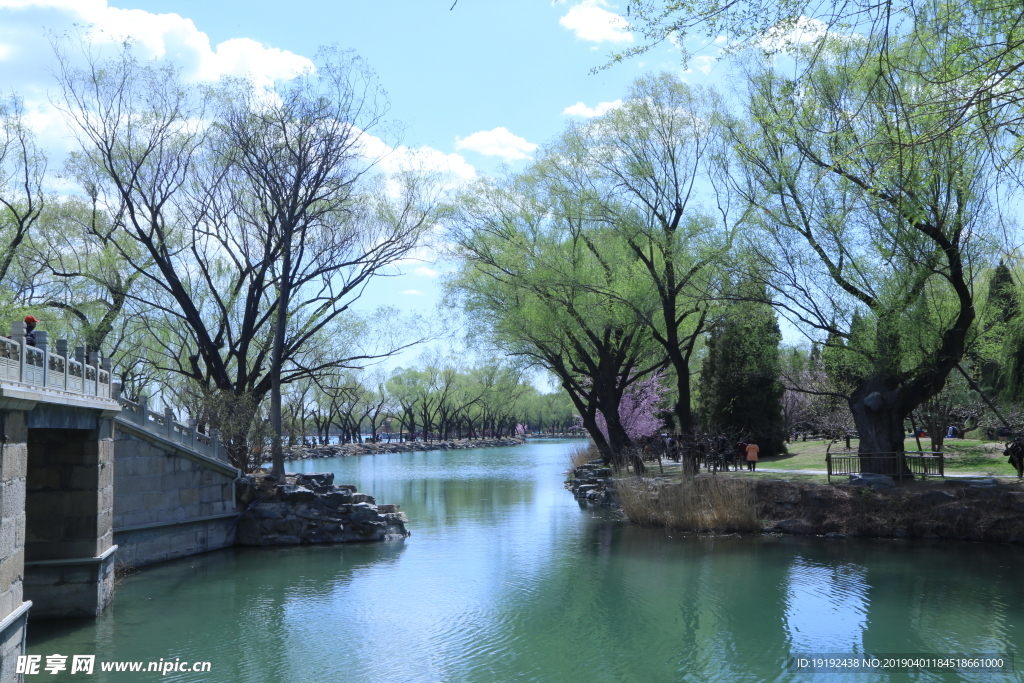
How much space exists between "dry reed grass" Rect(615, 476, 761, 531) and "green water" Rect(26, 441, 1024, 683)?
720mm

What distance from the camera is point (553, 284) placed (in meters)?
25.2

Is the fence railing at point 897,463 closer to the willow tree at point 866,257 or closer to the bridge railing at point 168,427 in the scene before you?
the willow tree at point 866,257

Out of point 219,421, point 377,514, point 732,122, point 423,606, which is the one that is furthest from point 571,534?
point 732,122

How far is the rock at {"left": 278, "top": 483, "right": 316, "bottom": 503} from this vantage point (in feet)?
66.2

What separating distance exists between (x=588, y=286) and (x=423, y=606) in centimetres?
1318

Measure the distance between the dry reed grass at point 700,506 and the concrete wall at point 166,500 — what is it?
1047 centimetres

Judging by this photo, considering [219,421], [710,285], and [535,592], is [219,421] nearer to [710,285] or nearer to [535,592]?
[535,592]

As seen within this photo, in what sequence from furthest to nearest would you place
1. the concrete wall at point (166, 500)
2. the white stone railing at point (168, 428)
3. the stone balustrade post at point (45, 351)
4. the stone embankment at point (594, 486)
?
the stone embankment at point (594, 486), the white stone railing at point (168, 428), the concrete wall at point (166, 500), the stone balustrade post at point (45, 351)

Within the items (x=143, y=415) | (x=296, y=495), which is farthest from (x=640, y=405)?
(x=143, y=415)

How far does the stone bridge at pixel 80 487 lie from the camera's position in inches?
365

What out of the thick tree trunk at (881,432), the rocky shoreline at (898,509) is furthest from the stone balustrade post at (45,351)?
the thick tree trunk at (881,432)

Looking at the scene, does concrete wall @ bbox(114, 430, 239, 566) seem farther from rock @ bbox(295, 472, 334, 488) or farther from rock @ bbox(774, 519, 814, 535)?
rock @ bbox(774, 519, 814, 535)

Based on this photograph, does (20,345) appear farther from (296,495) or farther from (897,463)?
(897,463)

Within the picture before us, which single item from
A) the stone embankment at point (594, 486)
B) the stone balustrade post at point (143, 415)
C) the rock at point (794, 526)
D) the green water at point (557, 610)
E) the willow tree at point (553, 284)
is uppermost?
the willow tree at point (553, 284)
